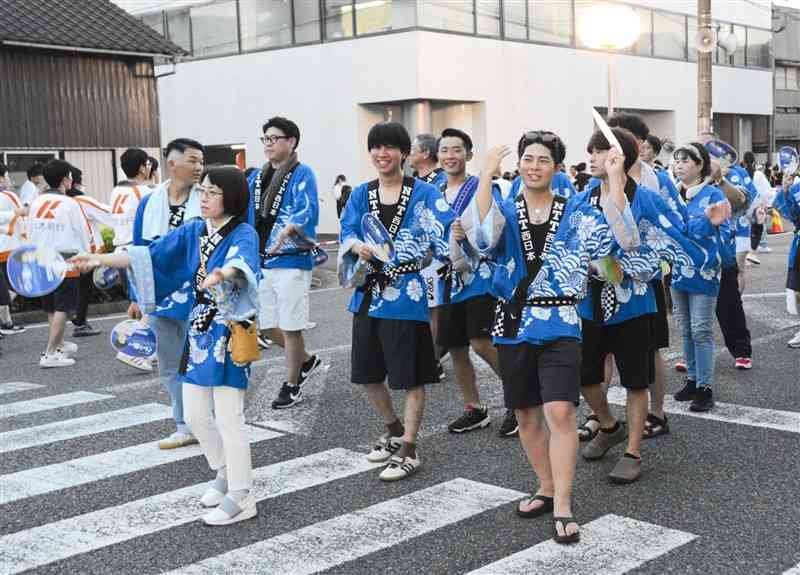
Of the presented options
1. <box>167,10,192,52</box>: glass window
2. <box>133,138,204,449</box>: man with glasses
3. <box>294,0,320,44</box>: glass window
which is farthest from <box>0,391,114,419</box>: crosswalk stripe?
→ <box>167,10,192,52</box>: glass window

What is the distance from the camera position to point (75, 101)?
1820 cm

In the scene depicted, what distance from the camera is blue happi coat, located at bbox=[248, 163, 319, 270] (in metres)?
6.70

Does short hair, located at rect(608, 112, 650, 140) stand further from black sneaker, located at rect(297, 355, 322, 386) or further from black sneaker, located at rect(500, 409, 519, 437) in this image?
black sneaker, located at rect(297, 355, 322, 386)

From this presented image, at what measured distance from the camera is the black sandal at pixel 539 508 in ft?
14.6

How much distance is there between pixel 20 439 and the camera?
20.5 ft

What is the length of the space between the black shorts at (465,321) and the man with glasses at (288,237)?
1.16 m

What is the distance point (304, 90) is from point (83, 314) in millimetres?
15613

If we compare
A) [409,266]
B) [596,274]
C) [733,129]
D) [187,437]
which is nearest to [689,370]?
[596,274]

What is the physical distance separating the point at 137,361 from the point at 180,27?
73.9ft

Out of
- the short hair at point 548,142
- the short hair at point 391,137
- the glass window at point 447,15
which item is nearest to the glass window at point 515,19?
the glass window at point 447,15

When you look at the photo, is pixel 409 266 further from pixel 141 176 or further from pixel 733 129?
pixel 733 129

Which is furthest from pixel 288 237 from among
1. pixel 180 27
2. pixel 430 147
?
pixel 180 27

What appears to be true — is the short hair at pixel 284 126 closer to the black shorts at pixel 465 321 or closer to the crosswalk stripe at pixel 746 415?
the black shorts at pixel 465 321

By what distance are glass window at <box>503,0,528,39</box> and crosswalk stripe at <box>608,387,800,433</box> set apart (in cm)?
2022
